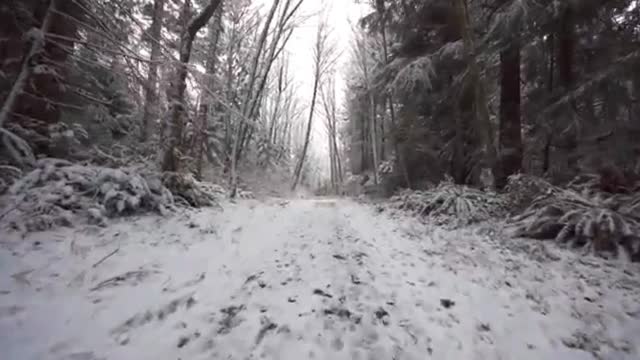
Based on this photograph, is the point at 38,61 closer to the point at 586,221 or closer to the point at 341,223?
the point at 341,223

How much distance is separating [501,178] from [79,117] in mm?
10012

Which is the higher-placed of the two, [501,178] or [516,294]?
[501,178]

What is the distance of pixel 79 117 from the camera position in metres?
8.18

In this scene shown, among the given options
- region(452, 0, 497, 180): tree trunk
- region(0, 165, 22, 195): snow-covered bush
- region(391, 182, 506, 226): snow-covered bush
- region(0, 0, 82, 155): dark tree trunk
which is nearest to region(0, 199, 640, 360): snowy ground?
region(0, 165, 22, 195): snow-covered bush

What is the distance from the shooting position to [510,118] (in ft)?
25.8

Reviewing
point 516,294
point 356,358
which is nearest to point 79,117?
point 356,358

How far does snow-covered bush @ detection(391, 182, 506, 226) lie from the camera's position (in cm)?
668

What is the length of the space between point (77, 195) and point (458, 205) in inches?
271

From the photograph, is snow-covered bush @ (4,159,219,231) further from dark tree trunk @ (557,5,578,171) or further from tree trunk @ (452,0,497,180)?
dark tree trunk @ (557,5,578,171)

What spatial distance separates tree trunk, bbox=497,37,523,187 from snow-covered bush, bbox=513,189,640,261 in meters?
2.15

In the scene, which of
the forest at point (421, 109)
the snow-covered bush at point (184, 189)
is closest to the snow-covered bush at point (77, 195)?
the forest at point (421, 109)

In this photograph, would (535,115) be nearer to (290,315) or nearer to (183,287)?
(290,315)

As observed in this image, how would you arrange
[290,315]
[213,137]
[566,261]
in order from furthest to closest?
[213,137] → [566,261] → [290,315]

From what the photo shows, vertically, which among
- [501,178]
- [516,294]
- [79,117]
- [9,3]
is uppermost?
[9,3]
